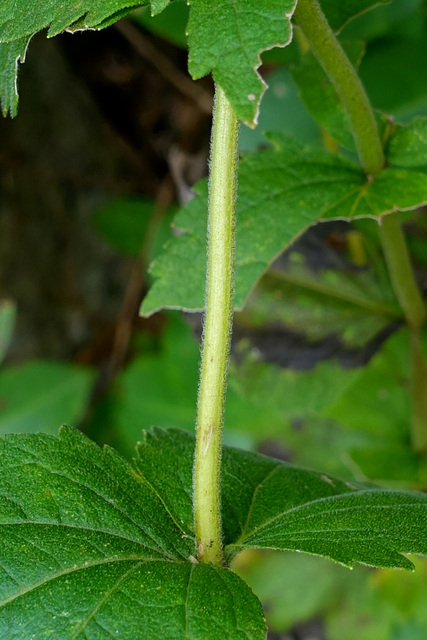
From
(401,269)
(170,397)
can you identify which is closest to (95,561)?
(401,269)

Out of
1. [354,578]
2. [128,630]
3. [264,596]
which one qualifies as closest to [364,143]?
[128,630]

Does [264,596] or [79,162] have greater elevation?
[79,162]

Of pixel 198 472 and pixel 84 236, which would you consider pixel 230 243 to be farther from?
pixel 84 236

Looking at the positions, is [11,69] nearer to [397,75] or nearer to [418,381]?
[418,381]

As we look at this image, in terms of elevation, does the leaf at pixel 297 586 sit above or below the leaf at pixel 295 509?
below

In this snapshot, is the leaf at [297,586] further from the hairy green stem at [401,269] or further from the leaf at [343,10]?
the leaf at [343,10]

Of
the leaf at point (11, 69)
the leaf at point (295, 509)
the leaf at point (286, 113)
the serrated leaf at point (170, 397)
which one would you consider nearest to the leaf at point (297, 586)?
the serrated leaf at point (170, 397)
